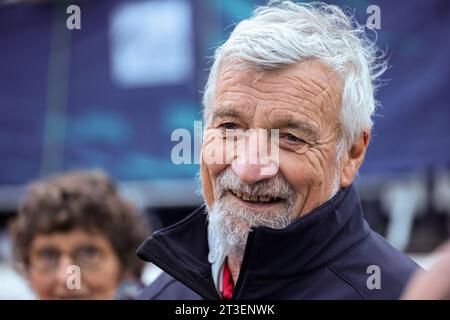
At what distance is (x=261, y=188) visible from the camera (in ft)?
6.59

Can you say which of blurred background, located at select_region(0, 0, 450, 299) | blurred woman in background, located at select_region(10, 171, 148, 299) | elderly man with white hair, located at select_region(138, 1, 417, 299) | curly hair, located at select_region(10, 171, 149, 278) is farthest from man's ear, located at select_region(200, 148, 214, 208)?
blurred background, located at select_region(0, 0, 450, 299)

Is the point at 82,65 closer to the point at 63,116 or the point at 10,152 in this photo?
the point at 63,116

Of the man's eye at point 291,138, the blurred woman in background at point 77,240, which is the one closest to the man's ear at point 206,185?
the man's eye at point 291,138

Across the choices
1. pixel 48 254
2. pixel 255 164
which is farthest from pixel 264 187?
pixel 48 254

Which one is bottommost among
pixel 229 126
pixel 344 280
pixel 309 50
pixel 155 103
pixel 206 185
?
pixel 344 280

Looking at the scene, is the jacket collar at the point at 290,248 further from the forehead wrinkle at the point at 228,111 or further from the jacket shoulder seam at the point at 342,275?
the forehead wrinkle at the point at 228,111

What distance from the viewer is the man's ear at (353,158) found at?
215 centimetres

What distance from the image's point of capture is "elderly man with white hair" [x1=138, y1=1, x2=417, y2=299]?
1.96 metres

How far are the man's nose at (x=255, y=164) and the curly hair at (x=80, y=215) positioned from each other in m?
1.39

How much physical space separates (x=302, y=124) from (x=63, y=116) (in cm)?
309

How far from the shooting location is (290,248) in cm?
Result: 196

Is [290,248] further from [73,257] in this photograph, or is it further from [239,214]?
[73,257]

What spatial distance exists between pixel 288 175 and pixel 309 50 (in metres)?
0.32

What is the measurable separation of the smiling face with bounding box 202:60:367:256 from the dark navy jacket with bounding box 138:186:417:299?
0.27 ft
